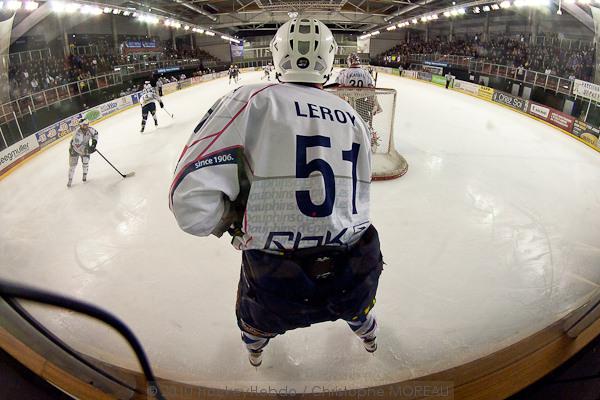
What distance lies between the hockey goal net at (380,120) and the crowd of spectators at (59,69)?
715 cm

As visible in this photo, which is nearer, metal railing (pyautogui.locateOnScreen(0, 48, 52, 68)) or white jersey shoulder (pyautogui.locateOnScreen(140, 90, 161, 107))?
metal railing (pyautogui.locateOnScreen(0, 48, 52, 68))

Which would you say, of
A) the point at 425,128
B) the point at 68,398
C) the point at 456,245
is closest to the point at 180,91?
the point at 425,128

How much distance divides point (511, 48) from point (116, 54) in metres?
20.5

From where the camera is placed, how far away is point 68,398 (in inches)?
42.0

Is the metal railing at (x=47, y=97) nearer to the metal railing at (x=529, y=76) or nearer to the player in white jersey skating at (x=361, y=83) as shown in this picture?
the player in white jersey skating at (x=361, y=83)

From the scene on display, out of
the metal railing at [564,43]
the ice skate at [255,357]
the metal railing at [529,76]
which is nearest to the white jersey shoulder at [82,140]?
the ice skate at [255,357]

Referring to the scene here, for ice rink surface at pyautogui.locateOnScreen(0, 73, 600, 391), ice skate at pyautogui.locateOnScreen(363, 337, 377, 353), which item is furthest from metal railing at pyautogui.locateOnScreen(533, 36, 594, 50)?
ice skate at pyautogui.locateOnScreen(363, 337, 377, 353)

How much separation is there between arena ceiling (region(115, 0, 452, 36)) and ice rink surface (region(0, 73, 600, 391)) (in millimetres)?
14242

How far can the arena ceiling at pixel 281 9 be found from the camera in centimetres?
1803

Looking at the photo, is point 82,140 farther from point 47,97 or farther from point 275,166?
point 275,166

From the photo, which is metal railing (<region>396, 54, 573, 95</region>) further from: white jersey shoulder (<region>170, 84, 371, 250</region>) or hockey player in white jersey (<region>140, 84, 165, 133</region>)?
hockey player in white jersey (<region>140, 84, 165, 133</region>)

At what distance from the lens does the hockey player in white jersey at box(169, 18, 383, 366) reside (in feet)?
3.10

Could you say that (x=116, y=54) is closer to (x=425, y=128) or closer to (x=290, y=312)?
(x=425, y=128)

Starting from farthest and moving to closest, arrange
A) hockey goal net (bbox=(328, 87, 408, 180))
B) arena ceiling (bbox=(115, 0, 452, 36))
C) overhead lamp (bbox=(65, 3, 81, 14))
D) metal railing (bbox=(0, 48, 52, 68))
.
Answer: arena ceiling (bbox=(115, 0, 452, 36)) → overhead lamp (bbox=(65, 3, 81, 14)) → metal railing (bbox=(0, 48, 52, 68)) → hockey goal net (bbox=(328, 87, 408, 180))
